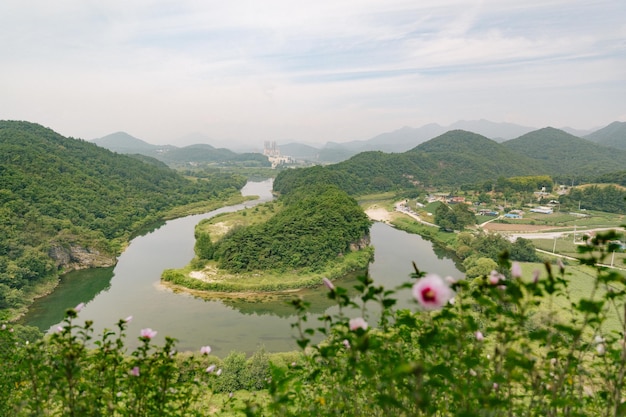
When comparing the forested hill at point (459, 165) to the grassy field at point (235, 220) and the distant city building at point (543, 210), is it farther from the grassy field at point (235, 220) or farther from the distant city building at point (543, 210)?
the distant city building at point (543, 210)

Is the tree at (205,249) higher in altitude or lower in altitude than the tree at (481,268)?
higher

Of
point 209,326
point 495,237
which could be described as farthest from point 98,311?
point 495,237

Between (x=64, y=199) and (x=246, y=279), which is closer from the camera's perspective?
(x=246, y=279)

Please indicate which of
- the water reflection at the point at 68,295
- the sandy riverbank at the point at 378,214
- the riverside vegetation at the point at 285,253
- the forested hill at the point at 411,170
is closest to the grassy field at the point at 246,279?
the riverside vegetation at the point at 285,253

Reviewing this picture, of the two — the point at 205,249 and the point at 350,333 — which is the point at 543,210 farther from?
the point at 350,333

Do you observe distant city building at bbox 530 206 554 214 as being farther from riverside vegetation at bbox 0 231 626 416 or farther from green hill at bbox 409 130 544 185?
riverside vegetation at bbox 0 231 626 416

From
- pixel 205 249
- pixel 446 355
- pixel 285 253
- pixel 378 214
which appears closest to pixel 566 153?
pixel 378 214
